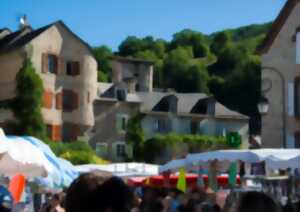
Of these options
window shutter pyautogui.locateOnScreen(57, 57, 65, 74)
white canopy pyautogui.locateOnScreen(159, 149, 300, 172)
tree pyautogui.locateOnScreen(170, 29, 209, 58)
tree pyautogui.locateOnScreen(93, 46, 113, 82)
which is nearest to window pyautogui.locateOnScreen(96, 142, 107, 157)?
window shutter pyautogui.locateOnScreen(57, 57, 65, 74)

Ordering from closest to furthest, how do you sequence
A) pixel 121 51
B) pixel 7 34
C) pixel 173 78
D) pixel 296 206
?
pixel 296 206 < pixel 7 34 < pixel 173 78 < pixel 121 51

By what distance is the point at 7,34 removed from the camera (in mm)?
65000

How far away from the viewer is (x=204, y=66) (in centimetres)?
14425

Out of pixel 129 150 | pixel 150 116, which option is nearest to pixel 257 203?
pixel 129 150

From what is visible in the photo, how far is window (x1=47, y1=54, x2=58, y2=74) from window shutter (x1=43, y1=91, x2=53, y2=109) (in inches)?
66.8

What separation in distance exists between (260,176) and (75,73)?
3996 cm

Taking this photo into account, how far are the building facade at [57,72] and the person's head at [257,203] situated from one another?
2125 inches

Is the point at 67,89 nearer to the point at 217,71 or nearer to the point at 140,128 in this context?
the point at 140,128

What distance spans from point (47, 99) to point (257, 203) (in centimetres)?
5646

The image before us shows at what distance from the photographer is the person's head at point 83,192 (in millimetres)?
3398

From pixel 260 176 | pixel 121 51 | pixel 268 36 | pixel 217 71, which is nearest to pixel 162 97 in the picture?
pixel 268 36

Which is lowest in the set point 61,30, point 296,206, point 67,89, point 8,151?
point 296,206

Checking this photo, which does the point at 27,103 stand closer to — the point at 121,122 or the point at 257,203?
the point at 121,122

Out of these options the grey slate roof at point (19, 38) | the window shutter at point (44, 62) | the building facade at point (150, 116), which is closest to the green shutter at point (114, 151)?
the building facade at point (150, 116)
